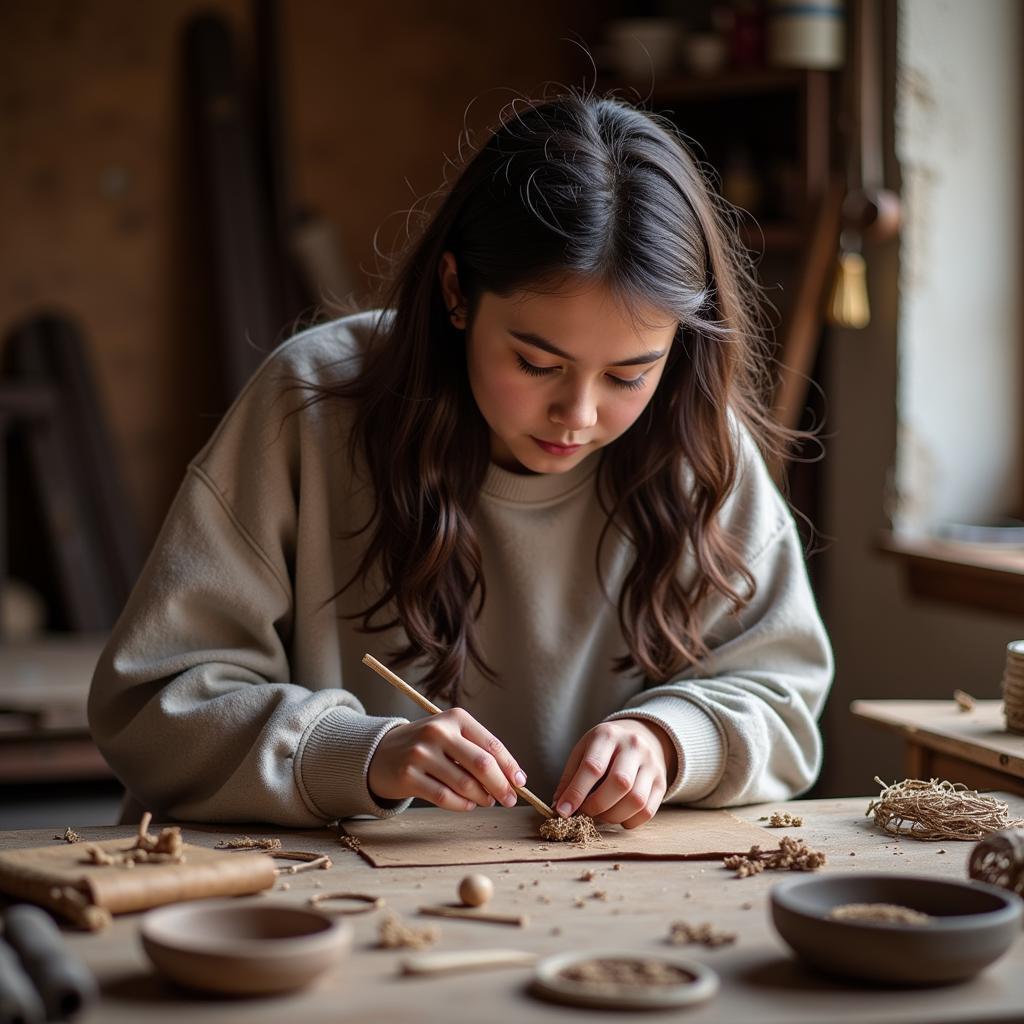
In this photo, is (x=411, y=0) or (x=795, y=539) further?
(x=411, y=0)

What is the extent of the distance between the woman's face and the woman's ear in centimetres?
3

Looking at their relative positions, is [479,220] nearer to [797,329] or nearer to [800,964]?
[800,964]

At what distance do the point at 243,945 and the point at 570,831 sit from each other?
0.53m

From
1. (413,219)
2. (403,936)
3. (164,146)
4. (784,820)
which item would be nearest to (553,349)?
(784,820)

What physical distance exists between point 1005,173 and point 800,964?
2599 millimetres

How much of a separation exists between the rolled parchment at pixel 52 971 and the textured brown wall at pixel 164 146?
3.44 metres

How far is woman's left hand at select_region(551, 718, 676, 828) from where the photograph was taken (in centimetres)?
154

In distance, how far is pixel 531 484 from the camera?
1.86 metres

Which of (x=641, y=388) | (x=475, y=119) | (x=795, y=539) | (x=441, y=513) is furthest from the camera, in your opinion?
(x=475, y=119)

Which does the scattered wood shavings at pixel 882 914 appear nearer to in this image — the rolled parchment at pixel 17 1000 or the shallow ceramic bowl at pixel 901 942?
the shallow ceramic bowl at pixel 901 942

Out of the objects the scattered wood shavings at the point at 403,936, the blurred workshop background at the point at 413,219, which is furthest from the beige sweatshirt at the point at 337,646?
the blurred workshop background at the point at 413,219

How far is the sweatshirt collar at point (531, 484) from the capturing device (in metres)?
1.85

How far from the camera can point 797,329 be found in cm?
331

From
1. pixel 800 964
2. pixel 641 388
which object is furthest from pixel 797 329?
pixel 800 964
